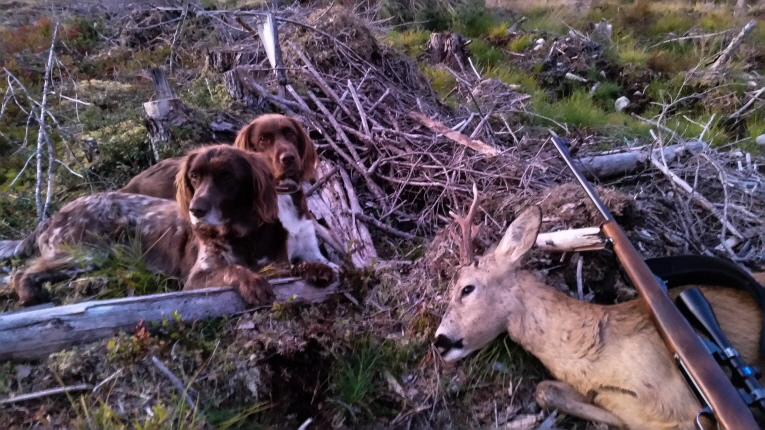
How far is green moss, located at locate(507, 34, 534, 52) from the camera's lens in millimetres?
11305

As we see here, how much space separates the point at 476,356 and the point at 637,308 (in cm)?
98

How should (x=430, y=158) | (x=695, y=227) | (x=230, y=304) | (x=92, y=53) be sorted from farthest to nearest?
1. (x=92, y=53)
2. (x=430, y=158)
3. (x=695, y=227)
4. (x=230, y=304)

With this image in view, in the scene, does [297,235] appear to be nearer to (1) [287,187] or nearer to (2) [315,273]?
(1) [287,187]

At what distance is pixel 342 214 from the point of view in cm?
505

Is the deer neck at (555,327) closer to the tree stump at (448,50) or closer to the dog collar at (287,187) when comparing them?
the dog collar at (287,187)

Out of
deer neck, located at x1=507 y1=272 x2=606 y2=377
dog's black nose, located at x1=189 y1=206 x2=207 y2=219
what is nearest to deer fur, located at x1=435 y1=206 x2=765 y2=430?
deer neck, located at x1=507 y1=272 x2=606 y2=377

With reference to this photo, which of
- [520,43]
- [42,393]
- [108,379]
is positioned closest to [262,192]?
[108,379]

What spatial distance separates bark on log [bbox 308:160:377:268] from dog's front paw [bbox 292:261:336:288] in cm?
49

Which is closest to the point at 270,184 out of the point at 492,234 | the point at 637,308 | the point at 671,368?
the point at 492,234

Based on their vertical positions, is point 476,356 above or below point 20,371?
below

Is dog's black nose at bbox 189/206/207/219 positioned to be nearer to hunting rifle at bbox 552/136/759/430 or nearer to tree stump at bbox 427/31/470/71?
hunting rifle at bbox 552/136/759/430

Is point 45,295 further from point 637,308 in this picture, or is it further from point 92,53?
point 92,53

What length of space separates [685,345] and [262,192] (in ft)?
9.26

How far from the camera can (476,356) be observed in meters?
3.19
